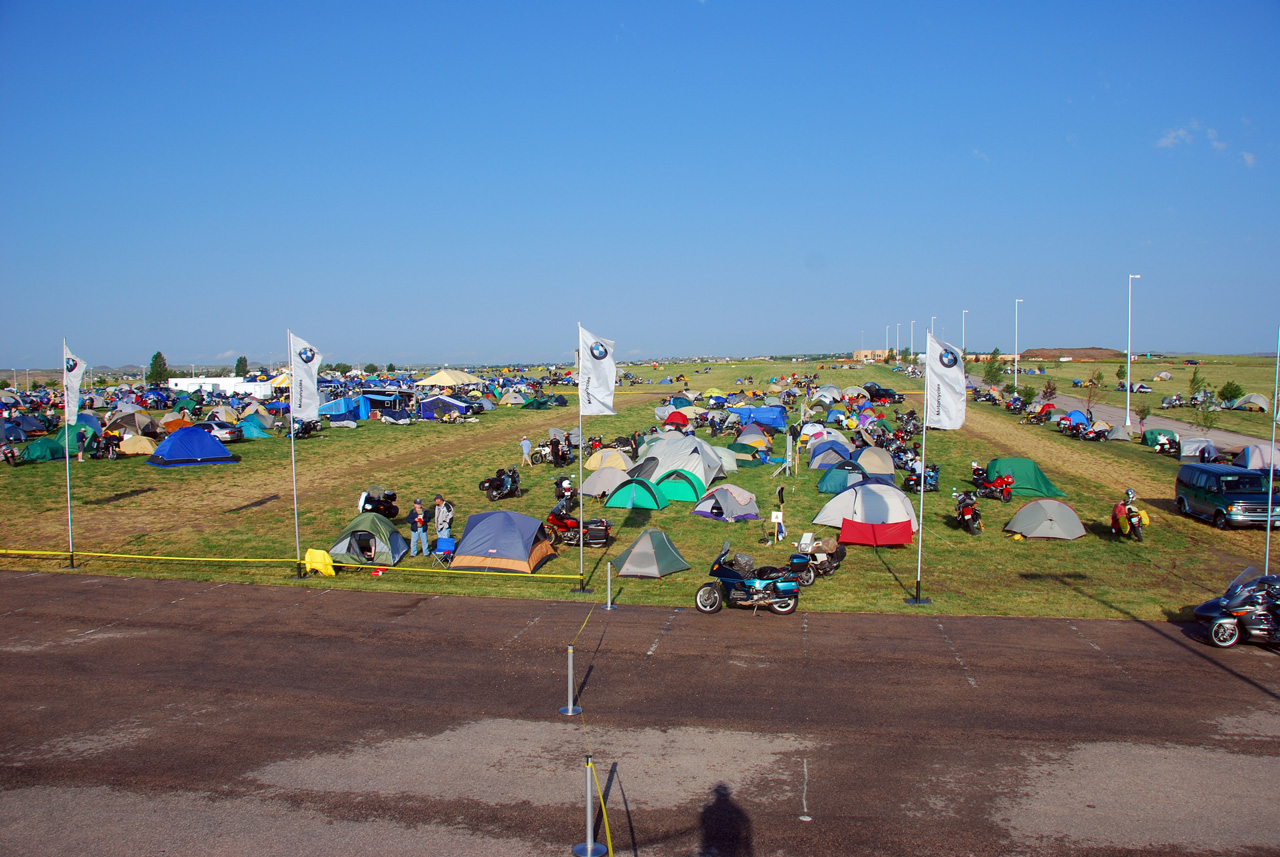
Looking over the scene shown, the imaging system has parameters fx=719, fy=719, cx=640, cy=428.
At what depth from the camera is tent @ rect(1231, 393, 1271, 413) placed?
187 ft

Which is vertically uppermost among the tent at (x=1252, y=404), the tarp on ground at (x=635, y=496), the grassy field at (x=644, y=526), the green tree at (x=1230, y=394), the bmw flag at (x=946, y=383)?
the bmw flag at (x=946, y=383)

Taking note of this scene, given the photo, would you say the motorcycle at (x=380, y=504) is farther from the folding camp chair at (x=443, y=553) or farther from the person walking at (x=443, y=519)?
the folding camp chair at (x=443, y=553)

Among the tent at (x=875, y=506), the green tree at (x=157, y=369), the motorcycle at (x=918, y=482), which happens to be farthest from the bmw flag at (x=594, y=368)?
the green tree at (x=157, y=369)

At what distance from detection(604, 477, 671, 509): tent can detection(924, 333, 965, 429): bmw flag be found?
11287 mm

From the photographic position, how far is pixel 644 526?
73.9 feet

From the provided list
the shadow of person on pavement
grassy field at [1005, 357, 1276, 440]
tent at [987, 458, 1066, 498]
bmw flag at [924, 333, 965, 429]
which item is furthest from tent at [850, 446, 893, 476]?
grassy field at [1005, 357, 1276, 440]

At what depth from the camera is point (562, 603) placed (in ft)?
49.3

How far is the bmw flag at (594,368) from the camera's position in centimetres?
1573

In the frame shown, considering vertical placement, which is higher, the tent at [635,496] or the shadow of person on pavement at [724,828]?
the tent at [635,496]

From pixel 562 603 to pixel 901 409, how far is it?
50.9 meters

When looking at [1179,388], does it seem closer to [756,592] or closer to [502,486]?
[502,486]

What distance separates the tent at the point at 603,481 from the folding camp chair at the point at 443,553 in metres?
7.90

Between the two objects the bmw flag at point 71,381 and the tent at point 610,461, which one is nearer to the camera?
the bmw flag at point 71,381

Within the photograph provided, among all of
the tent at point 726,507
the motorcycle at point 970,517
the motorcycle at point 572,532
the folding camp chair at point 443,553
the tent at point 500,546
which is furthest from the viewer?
the tent at point 726,507
